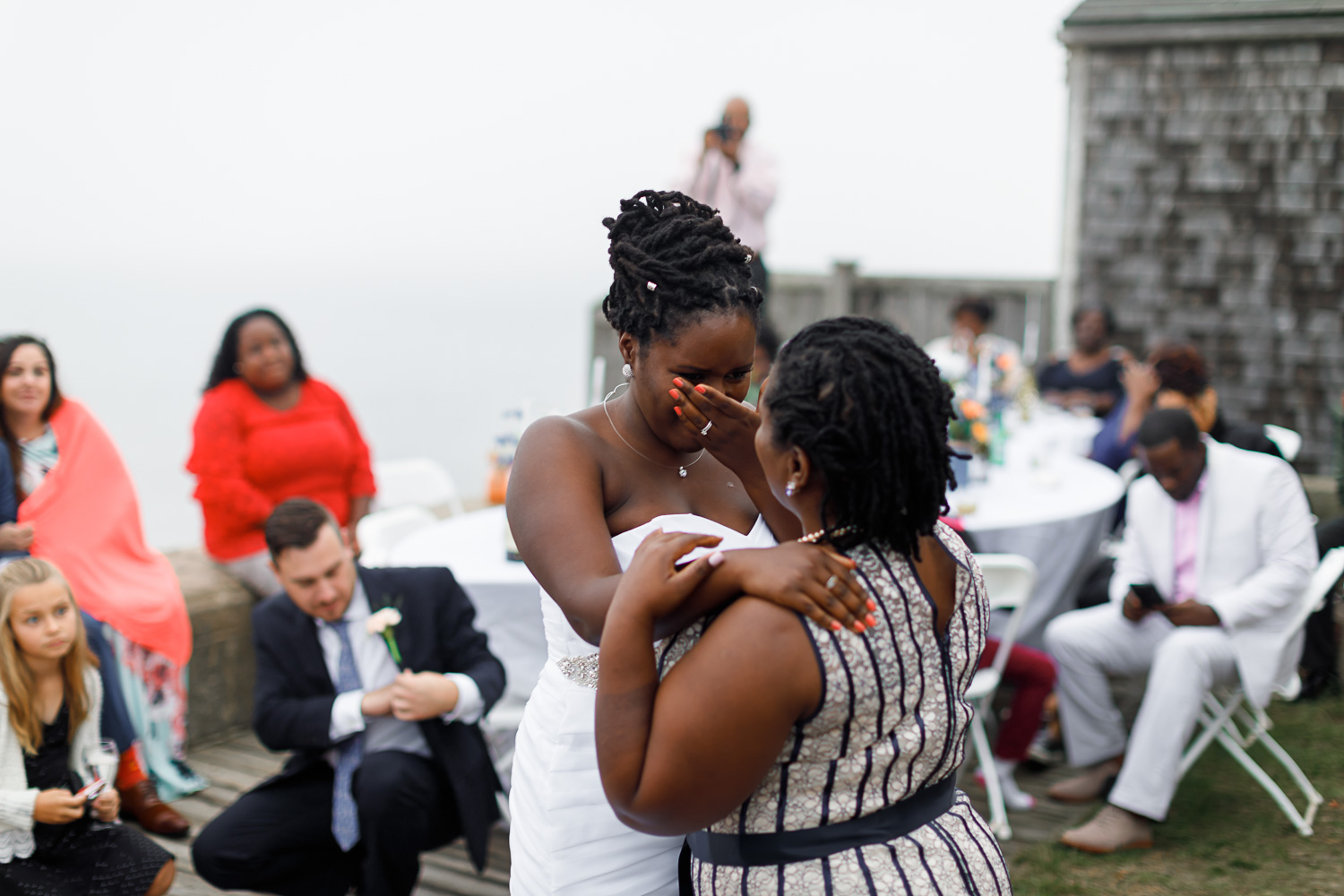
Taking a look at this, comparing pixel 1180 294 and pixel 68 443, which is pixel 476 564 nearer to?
pixel 68 443

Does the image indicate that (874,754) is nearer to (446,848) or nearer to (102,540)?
(446,848)

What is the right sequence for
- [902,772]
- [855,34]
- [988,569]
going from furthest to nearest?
[855,34], [988,569], [902,772]

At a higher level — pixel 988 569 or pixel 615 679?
pixel 615 679

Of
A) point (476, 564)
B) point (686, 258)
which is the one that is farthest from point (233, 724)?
point (686, 258)

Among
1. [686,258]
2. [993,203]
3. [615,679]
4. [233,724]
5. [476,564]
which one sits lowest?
[233,724]

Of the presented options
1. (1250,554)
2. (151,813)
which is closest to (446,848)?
(151,813)

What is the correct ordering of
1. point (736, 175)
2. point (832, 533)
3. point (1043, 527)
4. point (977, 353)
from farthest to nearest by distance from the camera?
point (977, 353) → point (736, 175) → point (1043, 527) → point (832, 533)

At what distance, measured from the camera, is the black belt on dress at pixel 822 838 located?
140cm

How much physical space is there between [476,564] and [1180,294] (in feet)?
25.5

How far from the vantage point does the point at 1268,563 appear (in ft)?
12.6

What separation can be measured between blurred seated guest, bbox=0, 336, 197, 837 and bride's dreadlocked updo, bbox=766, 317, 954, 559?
359cm

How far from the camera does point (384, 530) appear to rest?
15.5ft

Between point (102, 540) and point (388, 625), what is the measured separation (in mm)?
2047

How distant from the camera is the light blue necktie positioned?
2875mm
